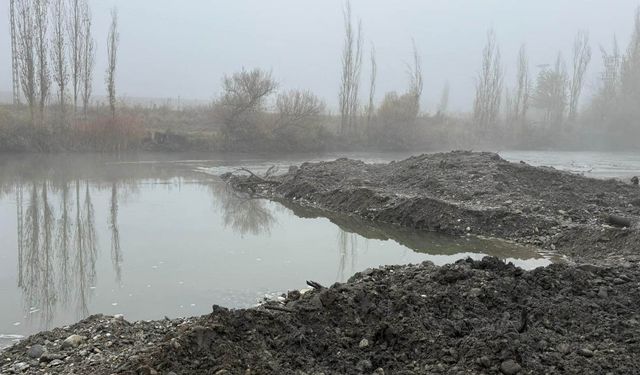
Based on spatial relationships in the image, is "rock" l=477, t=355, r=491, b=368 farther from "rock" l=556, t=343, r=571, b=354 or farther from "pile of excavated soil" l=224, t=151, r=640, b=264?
"pile of excavated soil" l=224, t=151, r=640, b=264

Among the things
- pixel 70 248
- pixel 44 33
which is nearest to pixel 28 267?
pixel 70 248

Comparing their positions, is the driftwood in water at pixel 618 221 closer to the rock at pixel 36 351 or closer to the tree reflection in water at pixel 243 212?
the tree reflection in water at pixel 243 212

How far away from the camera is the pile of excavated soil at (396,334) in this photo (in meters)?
4.40

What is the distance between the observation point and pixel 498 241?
11.3m

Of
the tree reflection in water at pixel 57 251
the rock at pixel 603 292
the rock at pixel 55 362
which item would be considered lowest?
the tree reflection in water at pixel 57 251

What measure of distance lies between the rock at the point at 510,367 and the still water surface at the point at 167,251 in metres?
4.04

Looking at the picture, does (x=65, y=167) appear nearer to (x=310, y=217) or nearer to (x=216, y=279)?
(x=310, y=217)

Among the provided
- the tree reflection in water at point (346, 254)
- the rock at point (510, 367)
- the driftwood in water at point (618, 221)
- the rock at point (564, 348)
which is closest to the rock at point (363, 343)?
the rock at point (510, 367)

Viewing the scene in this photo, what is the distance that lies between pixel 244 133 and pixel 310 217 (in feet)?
79.9

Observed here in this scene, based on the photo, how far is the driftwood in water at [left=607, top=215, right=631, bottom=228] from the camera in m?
11.2

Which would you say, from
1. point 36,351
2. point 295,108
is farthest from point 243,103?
point 36,351

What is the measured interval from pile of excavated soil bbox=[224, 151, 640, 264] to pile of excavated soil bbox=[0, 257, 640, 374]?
12.5 feet

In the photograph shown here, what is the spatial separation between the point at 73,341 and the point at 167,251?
499cm

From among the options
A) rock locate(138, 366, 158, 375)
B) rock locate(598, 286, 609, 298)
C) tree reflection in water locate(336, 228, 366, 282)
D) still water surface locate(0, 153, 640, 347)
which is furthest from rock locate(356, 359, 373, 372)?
tree reflection in water locate(336, 228, 366, 282)
